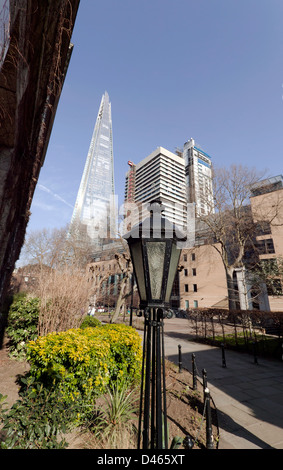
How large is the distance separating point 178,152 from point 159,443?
476ft

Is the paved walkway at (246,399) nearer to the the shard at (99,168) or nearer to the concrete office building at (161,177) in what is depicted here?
the concrete office building at (161,177)

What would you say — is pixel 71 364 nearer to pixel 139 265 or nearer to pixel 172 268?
pixel 139 265

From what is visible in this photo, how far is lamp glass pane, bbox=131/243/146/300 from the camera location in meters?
2.51

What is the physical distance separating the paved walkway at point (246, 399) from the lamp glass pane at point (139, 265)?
3397 mm

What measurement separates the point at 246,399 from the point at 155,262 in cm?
584

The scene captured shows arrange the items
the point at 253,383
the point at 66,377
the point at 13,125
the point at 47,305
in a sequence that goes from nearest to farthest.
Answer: the point at 13,125
the point at 66,377
the point at 253,383
the point at 47,305

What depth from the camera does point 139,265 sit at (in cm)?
256

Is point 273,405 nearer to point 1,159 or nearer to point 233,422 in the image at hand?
point 233,422

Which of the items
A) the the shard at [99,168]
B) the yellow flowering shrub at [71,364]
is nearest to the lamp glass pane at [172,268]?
the yellow flowering shrub at [71,364]

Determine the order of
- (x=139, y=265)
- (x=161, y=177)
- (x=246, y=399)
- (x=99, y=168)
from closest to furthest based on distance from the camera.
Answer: (x=139, y=265), (x=246, y=399), (x=161, y=177), (x=99, y=168)

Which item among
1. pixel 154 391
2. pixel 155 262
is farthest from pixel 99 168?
pixel 154 391

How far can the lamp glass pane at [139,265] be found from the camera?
Answer: 8.25 feet
